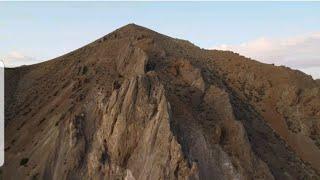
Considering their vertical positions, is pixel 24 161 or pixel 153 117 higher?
pixel 153 117

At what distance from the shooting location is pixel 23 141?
74.3 meters

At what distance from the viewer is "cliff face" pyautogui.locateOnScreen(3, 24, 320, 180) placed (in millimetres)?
61594

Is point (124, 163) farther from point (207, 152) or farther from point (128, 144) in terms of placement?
point (207, 152)

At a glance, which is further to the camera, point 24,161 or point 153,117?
point 24,161

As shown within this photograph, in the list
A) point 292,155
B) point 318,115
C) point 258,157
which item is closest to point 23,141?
point 258,157

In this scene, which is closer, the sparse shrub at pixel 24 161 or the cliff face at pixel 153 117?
the cliff face at pixel 153 117

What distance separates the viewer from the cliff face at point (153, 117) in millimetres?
61594

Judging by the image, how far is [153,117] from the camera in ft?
201

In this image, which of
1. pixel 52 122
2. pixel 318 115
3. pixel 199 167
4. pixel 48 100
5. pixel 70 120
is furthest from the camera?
pixel 318 115

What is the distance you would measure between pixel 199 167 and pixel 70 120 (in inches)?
758

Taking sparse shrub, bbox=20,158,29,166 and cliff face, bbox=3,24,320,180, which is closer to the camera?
cliff face, bbox=3,24,320,180

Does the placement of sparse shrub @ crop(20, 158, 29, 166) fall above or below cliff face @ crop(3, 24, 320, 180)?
below

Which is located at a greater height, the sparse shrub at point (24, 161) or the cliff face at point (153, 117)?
the cliff face at point (153, 117)

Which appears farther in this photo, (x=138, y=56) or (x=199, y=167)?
(x=138, y=56)
